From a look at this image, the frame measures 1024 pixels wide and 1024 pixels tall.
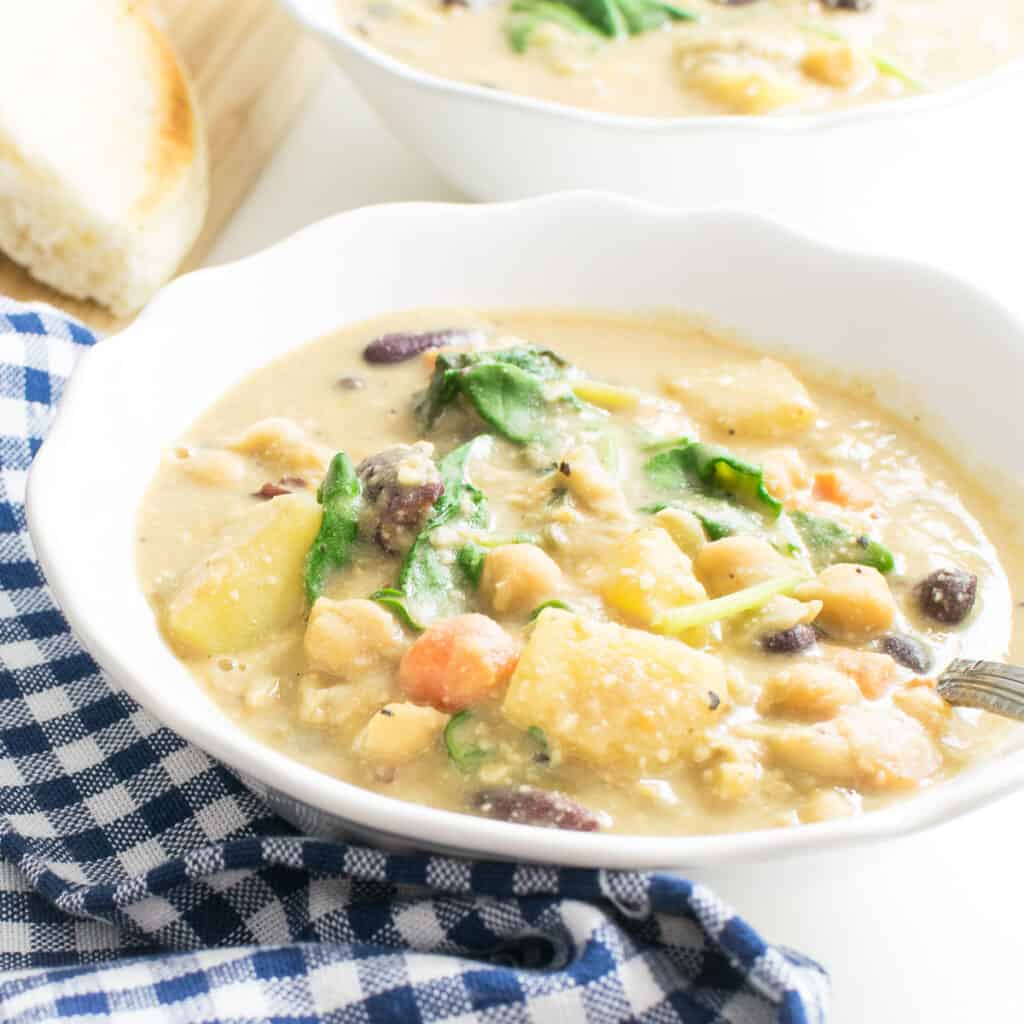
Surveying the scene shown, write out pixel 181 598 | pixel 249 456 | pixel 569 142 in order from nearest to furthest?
pixel 181 598
pixel 249 456
pixel 569 142

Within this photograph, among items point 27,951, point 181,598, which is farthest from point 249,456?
point 27,951

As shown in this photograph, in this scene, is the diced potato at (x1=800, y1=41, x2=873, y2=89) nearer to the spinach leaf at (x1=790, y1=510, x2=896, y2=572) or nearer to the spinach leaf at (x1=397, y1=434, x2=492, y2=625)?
the spinach leaf at (x1=790, y1=510, x2=896, y2=572)

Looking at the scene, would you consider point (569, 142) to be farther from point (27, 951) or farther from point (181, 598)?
point (27, 951)

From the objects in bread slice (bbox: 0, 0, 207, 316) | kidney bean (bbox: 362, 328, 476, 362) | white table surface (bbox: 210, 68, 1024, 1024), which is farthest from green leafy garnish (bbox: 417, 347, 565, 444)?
bread slice (bbox: 0, 0, 207, 316)

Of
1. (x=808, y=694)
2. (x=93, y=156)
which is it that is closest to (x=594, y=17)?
(x=93, y=156)

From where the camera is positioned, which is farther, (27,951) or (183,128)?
(183,128)

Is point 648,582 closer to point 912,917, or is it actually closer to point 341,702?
point 341,702
